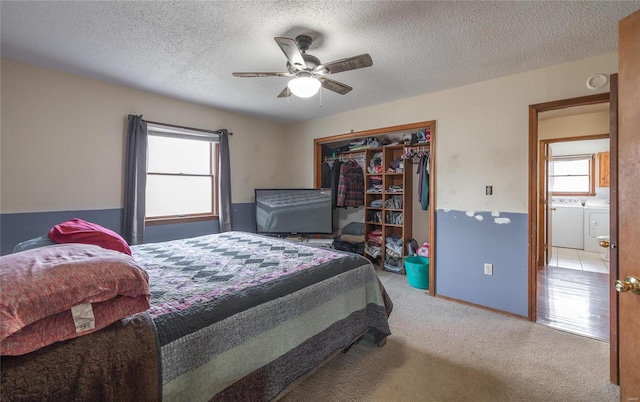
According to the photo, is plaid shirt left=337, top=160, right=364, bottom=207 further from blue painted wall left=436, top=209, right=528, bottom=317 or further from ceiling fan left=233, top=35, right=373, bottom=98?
ceiling fan left=233, top=35, right=373, bottom=98

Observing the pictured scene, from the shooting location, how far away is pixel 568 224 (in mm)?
5309

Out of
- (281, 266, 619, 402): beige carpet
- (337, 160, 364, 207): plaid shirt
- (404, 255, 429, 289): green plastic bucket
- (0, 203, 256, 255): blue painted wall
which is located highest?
(337, 160, 364, 207): plaid shirt

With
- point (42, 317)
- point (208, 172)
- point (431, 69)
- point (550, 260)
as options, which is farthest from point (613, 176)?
point (208, 172)

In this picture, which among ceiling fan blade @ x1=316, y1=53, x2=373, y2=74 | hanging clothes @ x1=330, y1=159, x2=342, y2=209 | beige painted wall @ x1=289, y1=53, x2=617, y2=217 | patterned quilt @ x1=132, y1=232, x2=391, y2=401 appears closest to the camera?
patterned quilt @ x1=132, y1=232, x2=391, y2=401

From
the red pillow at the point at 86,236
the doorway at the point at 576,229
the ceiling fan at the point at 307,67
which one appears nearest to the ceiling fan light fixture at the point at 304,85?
the ceiling fan at the point at 307,67

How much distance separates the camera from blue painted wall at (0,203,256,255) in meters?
2.37

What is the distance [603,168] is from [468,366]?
5833 millimetres

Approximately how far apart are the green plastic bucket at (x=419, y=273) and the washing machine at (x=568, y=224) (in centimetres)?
361

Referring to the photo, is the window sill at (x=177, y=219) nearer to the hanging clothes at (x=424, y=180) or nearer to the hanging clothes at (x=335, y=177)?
the hanging clothes at (x=335, y=177)

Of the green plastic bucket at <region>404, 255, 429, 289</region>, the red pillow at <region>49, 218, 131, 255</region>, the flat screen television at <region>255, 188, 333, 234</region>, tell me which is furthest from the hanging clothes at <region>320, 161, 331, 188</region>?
the red pillow at <region>49, 218, 131, 255</region>

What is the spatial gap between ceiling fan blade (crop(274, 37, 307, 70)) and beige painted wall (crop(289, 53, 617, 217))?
193 cm

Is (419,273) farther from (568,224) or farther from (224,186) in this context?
(568,224)

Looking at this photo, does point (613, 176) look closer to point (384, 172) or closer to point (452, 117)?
point (452, 117)

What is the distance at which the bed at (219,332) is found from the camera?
84 cm
